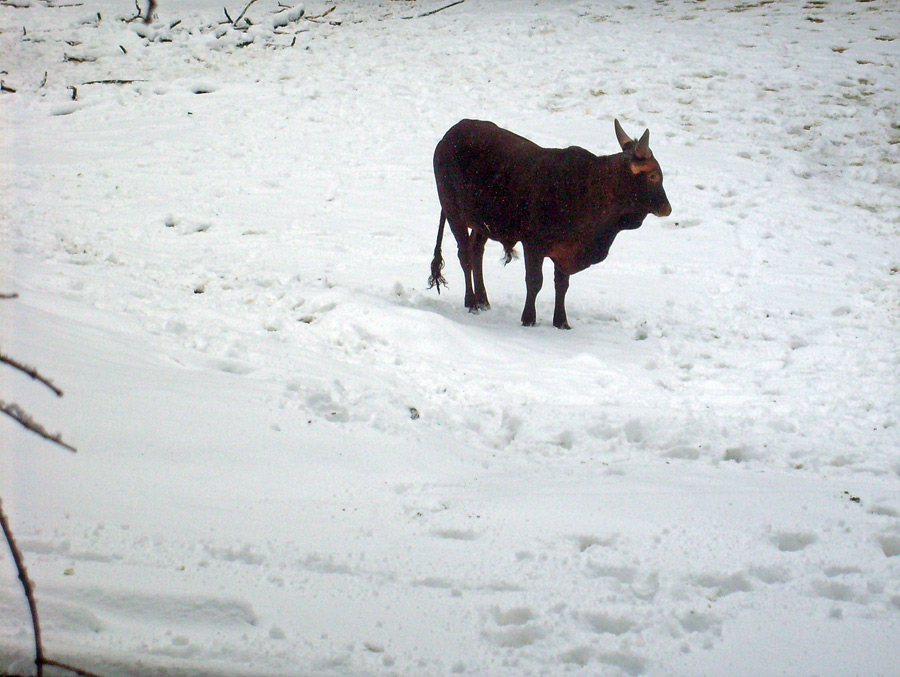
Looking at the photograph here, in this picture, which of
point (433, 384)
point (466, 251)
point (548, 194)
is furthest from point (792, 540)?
point (466, 251)

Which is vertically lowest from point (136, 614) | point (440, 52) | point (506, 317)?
point (506, 317)

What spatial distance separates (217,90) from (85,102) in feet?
5.45

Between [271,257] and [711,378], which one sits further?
[271,257]

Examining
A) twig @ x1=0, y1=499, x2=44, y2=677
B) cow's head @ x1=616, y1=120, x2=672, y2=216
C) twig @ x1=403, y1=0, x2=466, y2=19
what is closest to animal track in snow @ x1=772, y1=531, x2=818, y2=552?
twig @ x1=0, y1=499, x2=44, y2=677

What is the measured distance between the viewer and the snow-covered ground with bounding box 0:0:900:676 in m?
2.41

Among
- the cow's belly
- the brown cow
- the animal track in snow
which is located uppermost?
the brown cow

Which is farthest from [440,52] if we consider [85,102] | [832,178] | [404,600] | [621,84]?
[404,600]

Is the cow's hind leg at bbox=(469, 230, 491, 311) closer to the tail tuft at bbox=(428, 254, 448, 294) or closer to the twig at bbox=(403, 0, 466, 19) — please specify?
the tail tuft at bbox=(428, 254, 448, 294)

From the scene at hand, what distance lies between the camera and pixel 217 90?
36.3 ft

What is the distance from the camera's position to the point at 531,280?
5922mm

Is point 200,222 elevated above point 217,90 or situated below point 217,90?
below

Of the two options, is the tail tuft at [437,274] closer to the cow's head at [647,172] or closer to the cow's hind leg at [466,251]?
the cow's hind leg at [466,251]

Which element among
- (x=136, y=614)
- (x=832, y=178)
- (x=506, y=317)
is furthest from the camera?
(x=832, y=178)

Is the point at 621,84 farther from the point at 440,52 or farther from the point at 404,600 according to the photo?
the point at 404,600
